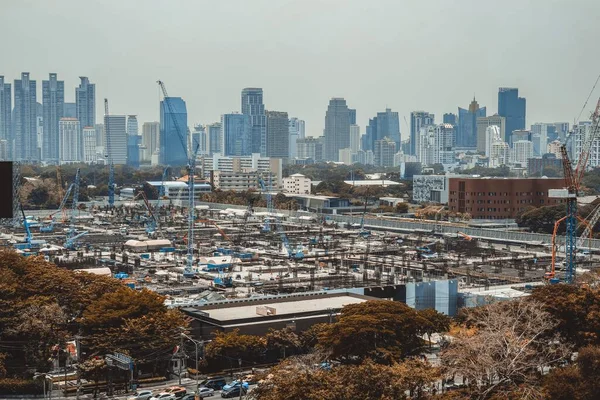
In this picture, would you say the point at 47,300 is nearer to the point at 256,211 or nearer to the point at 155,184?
the point at 256,211

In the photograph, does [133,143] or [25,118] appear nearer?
[25,118]

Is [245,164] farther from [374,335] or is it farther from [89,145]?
[374,335]

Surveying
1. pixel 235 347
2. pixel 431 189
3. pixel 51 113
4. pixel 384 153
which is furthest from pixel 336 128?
pixel 235 347

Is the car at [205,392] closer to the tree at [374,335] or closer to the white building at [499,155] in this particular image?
the tree at [374,335]

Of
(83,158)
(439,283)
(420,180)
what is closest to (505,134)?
(83,158)

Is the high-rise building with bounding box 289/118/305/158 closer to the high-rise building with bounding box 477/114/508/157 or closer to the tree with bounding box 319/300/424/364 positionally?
the high-rise building with bounding box 477/114/508/157

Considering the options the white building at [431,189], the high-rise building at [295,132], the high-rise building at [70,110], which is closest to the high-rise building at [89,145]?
the high-rise building at [70,110]

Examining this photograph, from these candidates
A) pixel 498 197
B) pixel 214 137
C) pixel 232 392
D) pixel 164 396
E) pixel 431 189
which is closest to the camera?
pixel 164 396
